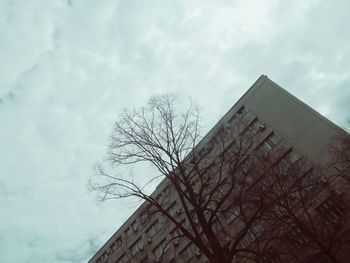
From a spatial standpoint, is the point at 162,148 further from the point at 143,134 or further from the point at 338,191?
the point at 338,191

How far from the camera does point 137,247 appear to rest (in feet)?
107

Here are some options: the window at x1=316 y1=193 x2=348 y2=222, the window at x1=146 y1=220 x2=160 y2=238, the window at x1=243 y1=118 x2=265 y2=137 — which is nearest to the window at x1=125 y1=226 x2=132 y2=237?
the window at x1=146 y1=220 x2=160 y2=238

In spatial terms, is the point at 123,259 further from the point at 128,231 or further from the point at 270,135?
the point at 270,135

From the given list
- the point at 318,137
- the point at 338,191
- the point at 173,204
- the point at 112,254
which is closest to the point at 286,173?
the point at 338,191

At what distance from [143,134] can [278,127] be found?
1698cm

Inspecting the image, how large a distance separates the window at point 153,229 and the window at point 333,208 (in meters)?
17.5

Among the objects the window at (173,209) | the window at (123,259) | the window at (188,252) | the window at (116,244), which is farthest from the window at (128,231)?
the window at (188,252)

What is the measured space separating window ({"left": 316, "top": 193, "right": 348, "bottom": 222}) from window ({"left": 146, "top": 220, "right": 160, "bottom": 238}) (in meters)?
17.5

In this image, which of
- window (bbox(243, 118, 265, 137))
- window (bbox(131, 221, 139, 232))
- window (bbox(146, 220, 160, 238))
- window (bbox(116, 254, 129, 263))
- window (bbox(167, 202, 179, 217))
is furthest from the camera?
window (bbox(131, 221, 139, 232))

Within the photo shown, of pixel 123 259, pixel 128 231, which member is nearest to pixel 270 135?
pixel 128 231

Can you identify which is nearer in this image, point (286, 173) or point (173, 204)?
point (286, 173)

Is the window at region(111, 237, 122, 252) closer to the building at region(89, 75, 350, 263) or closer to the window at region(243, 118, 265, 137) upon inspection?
the building at region(89, 75, 350, 263)

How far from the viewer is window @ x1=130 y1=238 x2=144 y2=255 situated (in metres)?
31.9

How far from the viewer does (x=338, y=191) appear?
18.5 metres
